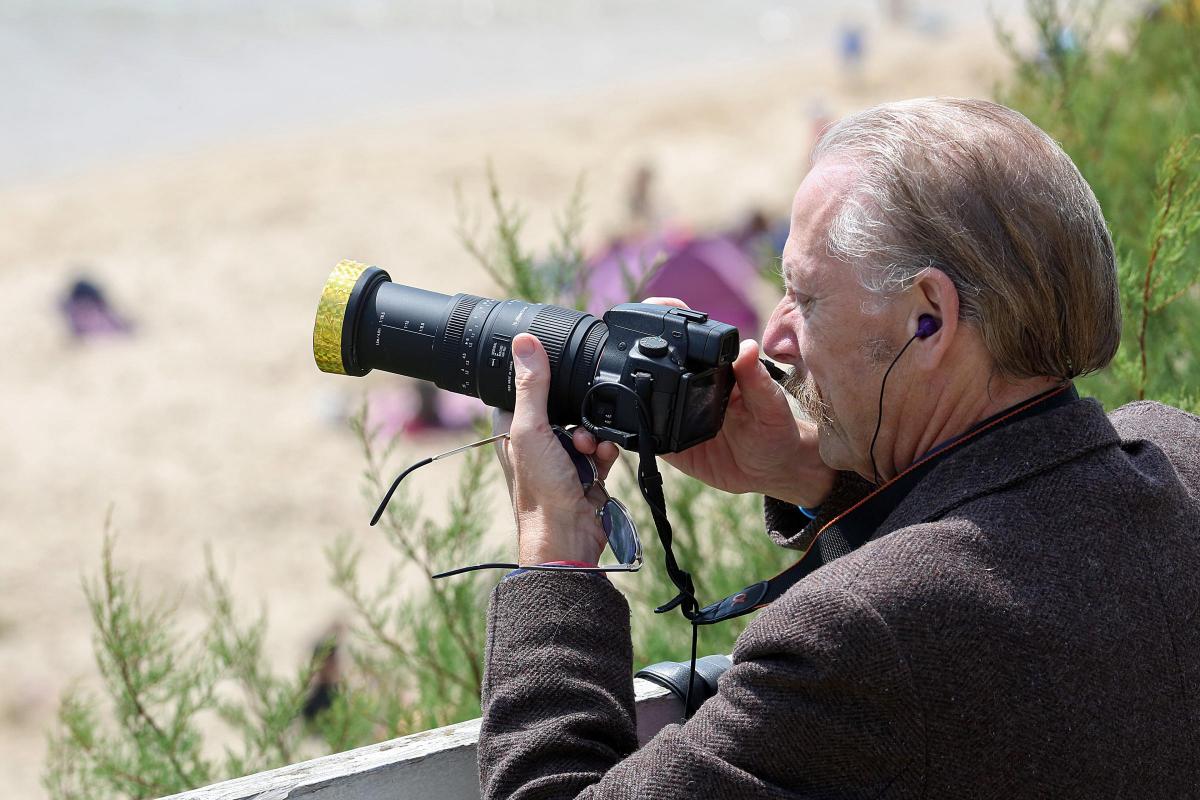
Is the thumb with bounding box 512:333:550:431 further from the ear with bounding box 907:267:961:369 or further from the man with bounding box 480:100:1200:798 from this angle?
the ear with bounding box 907:267:961:369

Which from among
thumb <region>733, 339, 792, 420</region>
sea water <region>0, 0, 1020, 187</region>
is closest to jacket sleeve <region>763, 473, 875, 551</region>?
thumb <region>733, 339, 792, 420</region>

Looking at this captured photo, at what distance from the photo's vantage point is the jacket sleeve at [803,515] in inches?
64.4

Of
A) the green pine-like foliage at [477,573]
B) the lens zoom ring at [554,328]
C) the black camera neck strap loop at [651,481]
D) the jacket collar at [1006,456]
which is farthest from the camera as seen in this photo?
the green pine-like foliage at [477,573]

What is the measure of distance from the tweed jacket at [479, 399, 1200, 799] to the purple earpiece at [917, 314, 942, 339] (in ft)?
0.38

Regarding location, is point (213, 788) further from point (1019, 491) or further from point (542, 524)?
point (1019, 491)

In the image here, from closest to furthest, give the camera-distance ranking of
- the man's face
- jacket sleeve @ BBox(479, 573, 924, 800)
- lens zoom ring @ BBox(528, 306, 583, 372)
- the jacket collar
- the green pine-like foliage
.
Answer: jacket sleeve @ BBox(479, 573, 924, 800) < the jacket collar < the man's face < lens zoom ring @ BBox(528, 306, 583, 372) < the green pine-like foliage

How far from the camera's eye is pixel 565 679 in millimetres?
1228

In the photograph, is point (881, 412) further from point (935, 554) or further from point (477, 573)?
point (477, 573)

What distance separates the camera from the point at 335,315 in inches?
64.2

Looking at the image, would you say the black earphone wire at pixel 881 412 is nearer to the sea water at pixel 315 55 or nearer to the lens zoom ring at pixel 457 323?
the lens zoom ring at pixel 457 323

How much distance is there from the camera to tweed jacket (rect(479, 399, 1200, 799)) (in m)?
1.07

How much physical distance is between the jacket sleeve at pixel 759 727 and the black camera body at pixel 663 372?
311 millimetres

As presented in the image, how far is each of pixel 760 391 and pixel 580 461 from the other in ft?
1.09

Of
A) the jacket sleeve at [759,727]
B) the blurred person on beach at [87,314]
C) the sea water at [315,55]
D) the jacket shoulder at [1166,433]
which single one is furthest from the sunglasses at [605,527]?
the sea water at [315,55]
